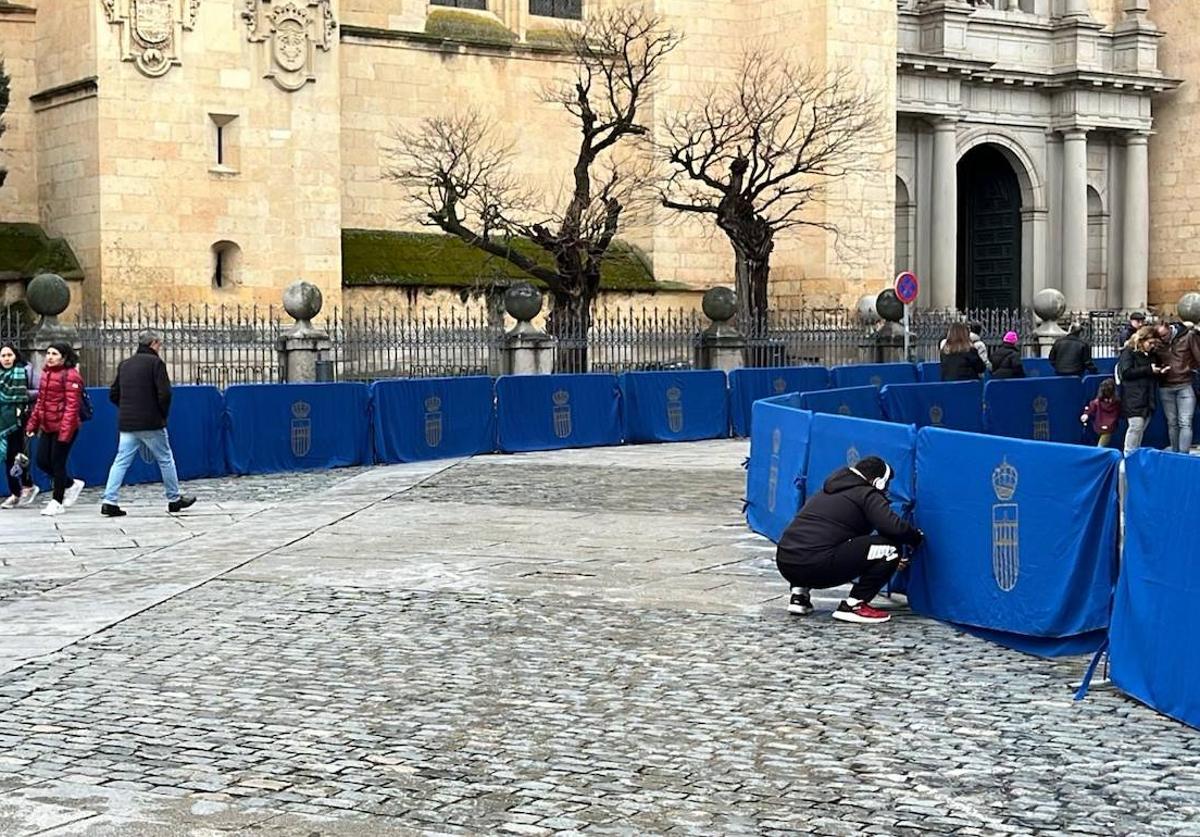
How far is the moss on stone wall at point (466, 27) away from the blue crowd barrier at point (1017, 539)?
2487cm

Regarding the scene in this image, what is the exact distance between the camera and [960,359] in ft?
76.8

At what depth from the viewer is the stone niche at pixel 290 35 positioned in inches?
1166

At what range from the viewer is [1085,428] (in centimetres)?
2348


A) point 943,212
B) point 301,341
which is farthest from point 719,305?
point 943,212

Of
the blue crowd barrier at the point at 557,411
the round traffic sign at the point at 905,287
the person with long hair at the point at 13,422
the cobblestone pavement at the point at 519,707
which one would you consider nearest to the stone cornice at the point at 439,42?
the round traffic sign at the point at 905,287

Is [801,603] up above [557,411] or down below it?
below

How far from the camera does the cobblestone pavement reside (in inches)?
Answer: 276

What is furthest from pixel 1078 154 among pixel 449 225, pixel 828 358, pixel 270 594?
pixel 270 594

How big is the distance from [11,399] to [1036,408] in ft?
42.3

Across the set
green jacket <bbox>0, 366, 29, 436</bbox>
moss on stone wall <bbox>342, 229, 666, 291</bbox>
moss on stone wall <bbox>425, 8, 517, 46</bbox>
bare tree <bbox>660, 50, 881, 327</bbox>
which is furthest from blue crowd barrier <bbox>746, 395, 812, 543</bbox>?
moss on stone wall <bbox>425, 8, 517, 46</bbox>

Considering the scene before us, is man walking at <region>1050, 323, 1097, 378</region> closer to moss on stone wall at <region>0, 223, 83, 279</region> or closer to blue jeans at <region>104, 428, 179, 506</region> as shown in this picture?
blue jeans at <region>104, 428, 179, 506</region>

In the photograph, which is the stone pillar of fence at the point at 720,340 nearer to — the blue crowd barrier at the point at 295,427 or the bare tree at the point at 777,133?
the bare tree at the point at 777,133

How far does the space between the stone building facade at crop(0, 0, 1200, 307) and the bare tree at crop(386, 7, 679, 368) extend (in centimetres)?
50

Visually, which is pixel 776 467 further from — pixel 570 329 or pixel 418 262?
pixel 418 262
